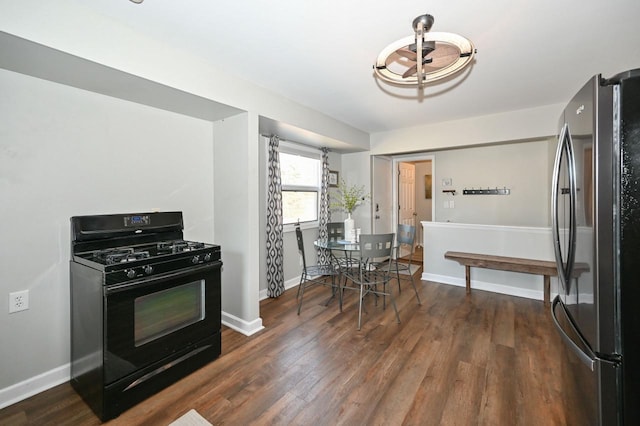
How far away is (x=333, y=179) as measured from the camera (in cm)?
508

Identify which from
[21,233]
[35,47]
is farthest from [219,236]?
[35,47]

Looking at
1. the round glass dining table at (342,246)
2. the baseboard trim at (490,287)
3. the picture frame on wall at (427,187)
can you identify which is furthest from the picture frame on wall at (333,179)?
the picture frame on wall at (427,187)

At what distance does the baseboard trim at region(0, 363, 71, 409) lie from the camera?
183 centimetres

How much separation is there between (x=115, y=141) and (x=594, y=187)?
3.08 m

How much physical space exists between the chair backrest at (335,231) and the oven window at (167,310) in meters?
2.19

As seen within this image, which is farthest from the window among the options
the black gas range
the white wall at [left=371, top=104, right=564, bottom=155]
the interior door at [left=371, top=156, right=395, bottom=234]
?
the black gas range

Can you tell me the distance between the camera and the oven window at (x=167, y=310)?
6.15 feet

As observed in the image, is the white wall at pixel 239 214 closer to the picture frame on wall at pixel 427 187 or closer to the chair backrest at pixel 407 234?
the chair backrest at pixel 407 234

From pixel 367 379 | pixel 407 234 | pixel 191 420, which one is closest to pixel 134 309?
pixel 191 420

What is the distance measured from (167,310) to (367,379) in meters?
1.55

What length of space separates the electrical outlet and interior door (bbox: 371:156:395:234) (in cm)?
430

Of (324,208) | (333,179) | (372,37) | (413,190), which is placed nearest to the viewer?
(372,37)

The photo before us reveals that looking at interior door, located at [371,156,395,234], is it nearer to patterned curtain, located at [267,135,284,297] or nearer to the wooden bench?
the wooden bench

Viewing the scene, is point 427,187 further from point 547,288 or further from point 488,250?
point 547,288
